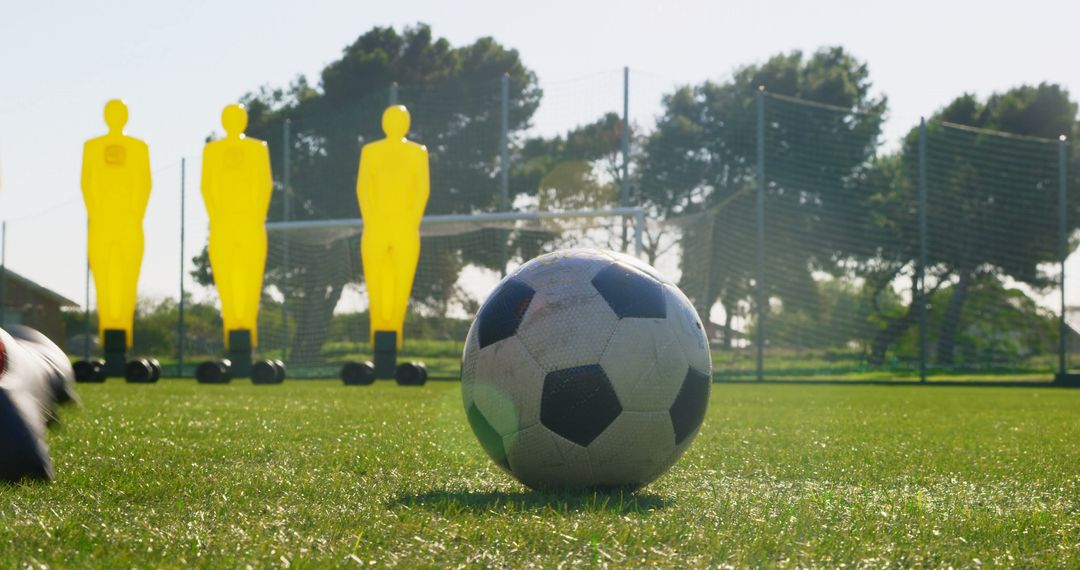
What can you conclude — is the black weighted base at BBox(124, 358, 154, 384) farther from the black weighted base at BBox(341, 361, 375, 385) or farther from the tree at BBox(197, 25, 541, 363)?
the tree at BBox(197, 25, 541, 363)

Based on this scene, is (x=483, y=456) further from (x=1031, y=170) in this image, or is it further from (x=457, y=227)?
(x=1031, y=170)

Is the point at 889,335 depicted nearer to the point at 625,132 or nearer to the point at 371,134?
the point at 625,132

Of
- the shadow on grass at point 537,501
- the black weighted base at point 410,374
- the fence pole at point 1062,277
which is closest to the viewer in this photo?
the shadow on grass at point 537,501

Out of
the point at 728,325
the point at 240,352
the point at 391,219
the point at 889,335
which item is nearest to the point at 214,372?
the point at 240,352

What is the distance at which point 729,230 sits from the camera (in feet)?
63.3

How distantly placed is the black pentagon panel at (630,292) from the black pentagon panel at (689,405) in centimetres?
24

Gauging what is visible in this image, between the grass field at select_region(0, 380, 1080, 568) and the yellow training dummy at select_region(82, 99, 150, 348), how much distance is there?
8088 mm

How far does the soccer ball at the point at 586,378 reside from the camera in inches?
128

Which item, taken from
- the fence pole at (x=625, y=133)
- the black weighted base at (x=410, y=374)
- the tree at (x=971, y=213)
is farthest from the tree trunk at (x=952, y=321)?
the black weighted base at (x=410, y=374)

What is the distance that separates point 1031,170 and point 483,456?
59.4 ft

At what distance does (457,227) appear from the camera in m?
16.3

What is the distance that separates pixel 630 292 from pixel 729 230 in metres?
16.3

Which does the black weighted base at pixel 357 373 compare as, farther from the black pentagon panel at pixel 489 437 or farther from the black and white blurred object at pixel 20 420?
the black pentagon panel at pixel 489 437

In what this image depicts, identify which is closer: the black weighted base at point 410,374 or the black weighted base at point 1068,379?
the black weighted base at point 410,374
